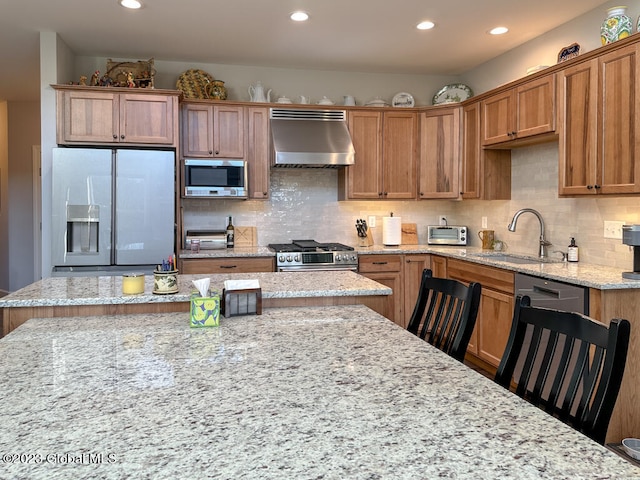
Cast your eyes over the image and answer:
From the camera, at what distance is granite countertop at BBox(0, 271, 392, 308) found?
1.99 meters

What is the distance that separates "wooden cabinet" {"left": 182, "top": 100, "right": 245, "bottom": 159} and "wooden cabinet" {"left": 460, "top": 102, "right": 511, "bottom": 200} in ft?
6.98

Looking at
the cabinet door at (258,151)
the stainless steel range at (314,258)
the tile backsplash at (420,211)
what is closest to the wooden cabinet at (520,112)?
the tile backsplash at (420,211)

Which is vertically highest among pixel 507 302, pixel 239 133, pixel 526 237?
pixel 239 133

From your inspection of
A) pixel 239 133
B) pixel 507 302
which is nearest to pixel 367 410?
pixel 507 302

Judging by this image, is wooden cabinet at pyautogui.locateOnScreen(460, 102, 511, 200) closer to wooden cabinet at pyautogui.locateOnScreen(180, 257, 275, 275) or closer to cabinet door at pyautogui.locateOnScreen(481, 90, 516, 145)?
cabinet door at pyautogui.locateOnScreen(481, 90, 516, 145)

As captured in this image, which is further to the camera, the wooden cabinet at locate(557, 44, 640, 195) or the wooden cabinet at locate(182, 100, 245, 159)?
the wooden cabinet at locate(182, 100, 245, 159)

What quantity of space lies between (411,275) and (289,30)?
7.88 feet

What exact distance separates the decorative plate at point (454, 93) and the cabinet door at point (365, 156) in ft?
2.45

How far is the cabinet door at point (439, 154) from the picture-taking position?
191 inches

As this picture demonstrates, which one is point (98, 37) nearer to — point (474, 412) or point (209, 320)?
point (209, 320)

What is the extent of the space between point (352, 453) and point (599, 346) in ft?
2.29

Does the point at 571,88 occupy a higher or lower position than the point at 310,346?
higher

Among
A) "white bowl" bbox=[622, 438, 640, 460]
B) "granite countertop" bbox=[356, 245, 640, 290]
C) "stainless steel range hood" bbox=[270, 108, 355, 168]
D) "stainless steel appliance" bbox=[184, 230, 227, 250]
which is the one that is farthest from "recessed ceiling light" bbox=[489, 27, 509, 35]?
"white bowl" bbox=[622, 438, 640, 460]

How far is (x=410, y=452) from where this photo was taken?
2.81ft
